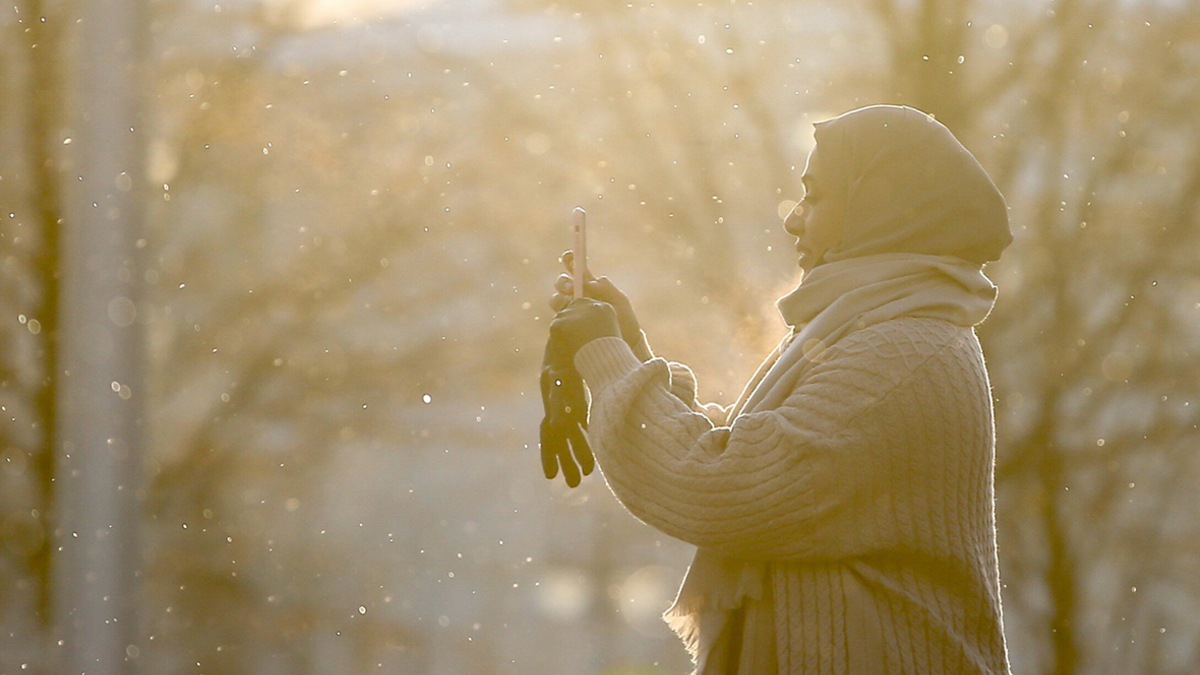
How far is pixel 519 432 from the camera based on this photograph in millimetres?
8039

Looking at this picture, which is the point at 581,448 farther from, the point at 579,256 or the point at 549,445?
the point at 579,256

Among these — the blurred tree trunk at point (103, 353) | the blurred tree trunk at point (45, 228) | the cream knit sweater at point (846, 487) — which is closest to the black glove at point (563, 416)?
the cream knit sweater at point (846, 487)

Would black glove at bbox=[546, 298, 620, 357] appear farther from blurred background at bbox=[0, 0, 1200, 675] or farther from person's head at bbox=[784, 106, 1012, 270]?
blurred background at bbox=[0, 0, 1200, 675]

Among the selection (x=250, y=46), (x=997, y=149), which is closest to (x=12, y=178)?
(x=250, y=46)

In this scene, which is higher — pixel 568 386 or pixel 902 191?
pixel 902 191

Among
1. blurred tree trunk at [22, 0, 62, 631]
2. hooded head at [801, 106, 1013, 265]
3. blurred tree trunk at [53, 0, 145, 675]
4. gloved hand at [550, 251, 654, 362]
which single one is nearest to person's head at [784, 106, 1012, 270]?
hooded head at [801, 106, 1013, 265]

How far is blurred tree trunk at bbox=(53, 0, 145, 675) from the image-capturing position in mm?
2783

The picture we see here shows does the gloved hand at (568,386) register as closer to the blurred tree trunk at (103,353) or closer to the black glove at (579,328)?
the black glove at (579,328)

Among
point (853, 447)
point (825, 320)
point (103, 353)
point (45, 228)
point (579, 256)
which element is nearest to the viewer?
point (853, 447)

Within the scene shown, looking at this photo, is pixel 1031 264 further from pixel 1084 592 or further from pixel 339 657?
pixel 339 657

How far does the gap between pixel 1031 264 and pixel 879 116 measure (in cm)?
353

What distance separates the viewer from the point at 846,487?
154cm

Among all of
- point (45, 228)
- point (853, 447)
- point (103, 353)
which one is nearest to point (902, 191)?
point (853, 447)

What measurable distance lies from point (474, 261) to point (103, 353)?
3.89 m
